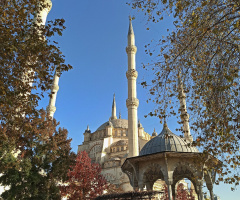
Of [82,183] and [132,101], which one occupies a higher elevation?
[132,101]

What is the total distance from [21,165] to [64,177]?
253 cm

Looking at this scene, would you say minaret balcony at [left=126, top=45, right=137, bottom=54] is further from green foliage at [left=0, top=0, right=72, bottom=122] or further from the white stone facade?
green foliage at [left=0, top=0, right=72, bottom=122]

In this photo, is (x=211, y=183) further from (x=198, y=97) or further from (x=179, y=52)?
Answer: (x=179, y=52)

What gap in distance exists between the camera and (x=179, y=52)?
7719 mm

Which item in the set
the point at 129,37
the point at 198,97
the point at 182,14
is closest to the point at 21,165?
the point at 198,97

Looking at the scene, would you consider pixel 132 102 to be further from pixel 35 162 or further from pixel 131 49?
pixel 35 162

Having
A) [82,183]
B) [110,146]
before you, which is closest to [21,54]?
[82,183]

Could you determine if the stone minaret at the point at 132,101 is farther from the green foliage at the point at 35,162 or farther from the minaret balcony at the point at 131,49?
the green foliage at the point at 35,162

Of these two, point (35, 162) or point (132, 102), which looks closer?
point (35, 162)

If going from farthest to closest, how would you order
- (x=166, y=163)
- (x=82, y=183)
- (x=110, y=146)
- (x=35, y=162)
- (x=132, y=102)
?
(x=110, y=146) < (x=132, y=102) < (x=82, y=183) < (x=35, y=162) < (x=166, y=163)

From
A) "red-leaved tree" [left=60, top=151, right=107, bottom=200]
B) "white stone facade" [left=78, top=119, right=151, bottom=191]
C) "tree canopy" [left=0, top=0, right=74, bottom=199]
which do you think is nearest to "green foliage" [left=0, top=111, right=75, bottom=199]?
"tree canopy" [left=0, top=0, right=74, bottom=199]

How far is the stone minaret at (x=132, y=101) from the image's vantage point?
83.7ft

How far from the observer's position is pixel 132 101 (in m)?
26.8

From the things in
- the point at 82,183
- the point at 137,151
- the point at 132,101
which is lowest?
the point at 82,183
